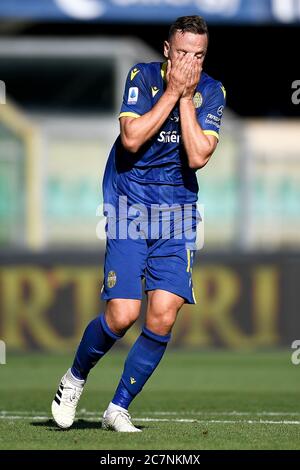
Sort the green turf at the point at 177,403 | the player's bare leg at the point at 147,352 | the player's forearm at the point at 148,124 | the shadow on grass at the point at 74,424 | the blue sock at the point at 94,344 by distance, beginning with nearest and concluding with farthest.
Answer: the green turf at the point at 177,403
the player's forearm at the point at 148,124
the player's bare leg at the point at 147,352
the blue sock at the point at 94,344
the shadow on grass at the point at 74,424

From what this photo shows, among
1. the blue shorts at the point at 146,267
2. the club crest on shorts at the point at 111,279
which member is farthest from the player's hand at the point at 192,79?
the club crest on shorts at the point at 111,279

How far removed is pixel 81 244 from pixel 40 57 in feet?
15.3

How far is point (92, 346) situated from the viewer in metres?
6.66

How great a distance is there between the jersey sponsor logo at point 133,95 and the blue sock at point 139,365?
1.25m

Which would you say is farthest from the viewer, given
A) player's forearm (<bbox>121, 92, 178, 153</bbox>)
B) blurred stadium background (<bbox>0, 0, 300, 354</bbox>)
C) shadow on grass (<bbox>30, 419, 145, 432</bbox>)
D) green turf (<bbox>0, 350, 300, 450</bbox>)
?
blurred stadium background (<bbox>0, 0, 300, 354</bbox>)

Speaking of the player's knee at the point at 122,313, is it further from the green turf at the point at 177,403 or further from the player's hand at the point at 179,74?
the player's hand at the point at 179,74

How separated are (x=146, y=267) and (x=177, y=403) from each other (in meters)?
2.50

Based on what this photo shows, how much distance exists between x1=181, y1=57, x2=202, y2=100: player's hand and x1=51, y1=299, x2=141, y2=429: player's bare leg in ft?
3.77

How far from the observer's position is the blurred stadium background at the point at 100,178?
552 inches

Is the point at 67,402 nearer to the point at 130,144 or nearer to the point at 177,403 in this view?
the point at 130,144

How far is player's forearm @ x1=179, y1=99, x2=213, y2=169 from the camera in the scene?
6457 millimetres

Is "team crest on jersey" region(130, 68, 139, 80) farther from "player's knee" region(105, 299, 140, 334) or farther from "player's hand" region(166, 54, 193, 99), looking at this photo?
"player's knee" region(105, 299, 140, 334)

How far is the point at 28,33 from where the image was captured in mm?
24062

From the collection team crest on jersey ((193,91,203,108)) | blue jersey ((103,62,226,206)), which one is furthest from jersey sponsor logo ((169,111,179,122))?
team crest on jersey ((193,91,203,108))
